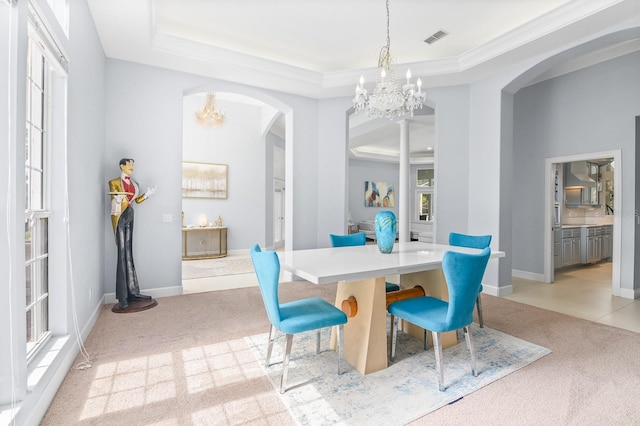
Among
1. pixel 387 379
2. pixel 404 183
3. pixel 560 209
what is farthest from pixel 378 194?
pixel 387 379

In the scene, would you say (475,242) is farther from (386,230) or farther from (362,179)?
(362,179)

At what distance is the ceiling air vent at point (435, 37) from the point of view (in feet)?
12.6

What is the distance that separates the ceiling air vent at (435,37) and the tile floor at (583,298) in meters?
3.36

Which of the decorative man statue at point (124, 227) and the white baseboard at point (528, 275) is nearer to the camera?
the decorative man statue at point (124, 227)

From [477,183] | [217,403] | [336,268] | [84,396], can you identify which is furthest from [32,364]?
[477,183]

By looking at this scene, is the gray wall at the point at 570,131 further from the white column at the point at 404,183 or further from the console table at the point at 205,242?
the console table at the point at 205,242

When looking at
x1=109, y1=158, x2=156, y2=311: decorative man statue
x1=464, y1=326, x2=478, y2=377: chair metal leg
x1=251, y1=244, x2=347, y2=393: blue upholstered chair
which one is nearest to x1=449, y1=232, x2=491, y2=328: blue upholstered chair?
x1=464, y1=326, x2=478, y2=377: chair metal leg

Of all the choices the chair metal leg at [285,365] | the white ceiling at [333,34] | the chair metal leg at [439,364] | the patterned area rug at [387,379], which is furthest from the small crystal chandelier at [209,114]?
the chair metal leg at [439,364]

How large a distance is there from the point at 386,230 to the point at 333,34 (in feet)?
8.71

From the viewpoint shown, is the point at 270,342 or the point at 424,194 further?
the point at 424,194

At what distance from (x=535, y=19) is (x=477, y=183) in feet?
6.50

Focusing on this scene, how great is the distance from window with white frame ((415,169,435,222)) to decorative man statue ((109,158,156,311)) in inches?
425

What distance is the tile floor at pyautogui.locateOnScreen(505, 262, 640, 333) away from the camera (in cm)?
339

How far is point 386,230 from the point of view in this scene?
2592mm
